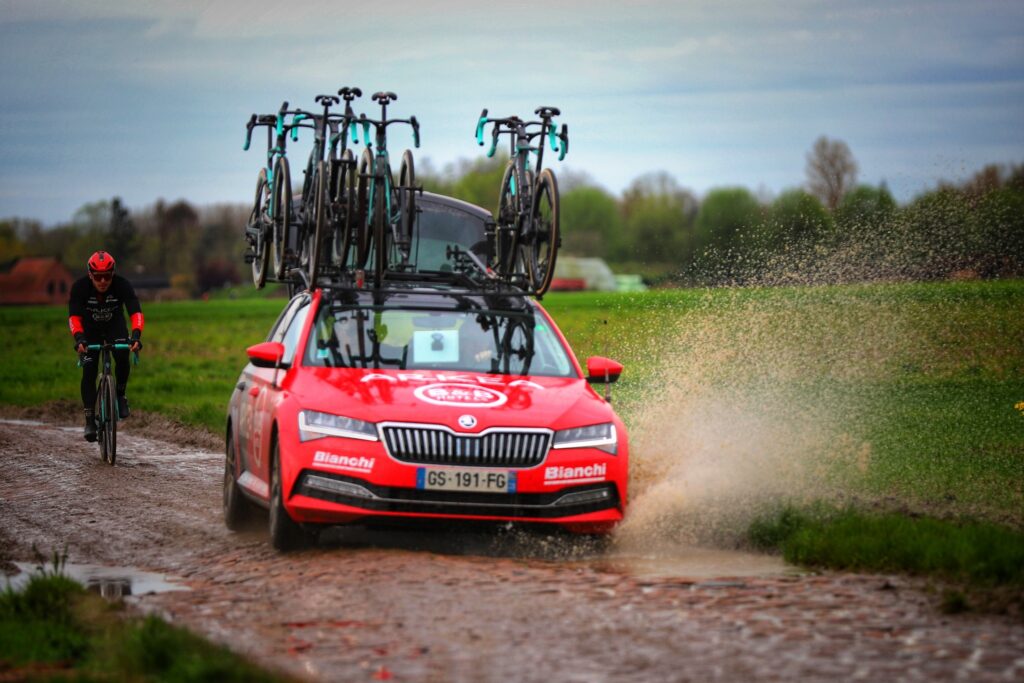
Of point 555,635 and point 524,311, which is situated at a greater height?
point 524,311

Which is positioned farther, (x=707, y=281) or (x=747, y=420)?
(x=707, y=281)

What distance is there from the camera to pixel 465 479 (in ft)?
30.1

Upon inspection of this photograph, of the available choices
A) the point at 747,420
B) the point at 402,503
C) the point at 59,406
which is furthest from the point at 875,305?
the point at 402,503

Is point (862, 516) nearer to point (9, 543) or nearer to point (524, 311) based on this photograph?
point (524, 311)

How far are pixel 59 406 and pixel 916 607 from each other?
18.7 meters

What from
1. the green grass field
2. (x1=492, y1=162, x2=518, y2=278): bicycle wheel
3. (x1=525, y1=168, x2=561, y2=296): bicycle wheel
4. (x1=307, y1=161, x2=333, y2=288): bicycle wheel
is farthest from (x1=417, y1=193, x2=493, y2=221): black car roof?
(x1=525, y1=168, x2=561, y2=296): bicycle wheel

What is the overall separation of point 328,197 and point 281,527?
3583 mm

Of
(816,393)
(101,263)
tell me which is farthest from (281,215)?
(816,393)

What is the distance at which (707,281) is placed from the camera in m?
21.9

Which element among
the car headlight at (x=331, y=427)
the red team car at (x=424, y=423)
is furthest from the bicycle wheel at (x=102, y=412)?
the car headlight at (x=331, y=427)

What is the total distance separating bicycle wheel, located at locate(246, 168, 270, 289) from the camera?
44.8 ft

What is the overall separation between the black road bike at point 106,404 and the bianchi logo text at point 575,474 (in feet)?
23.6

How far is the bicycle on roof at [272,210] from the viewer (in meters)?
12.8

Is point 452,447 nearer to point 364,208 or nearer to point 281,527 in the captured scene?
point 281,527
